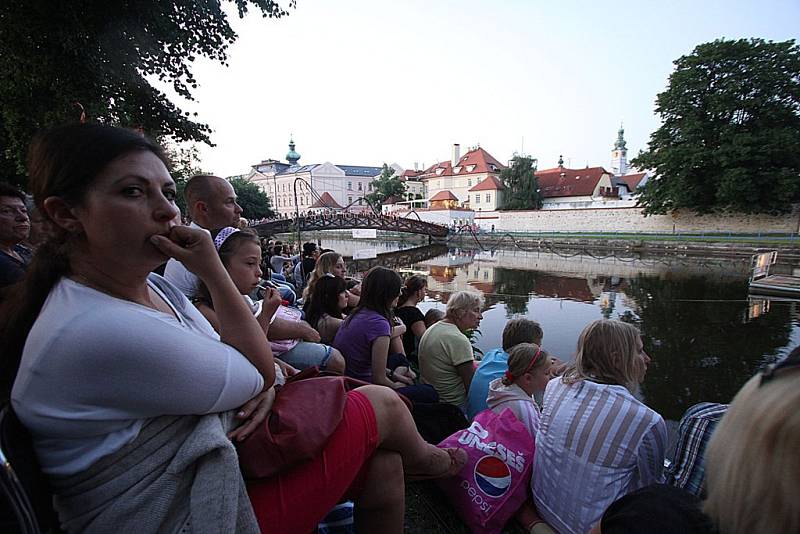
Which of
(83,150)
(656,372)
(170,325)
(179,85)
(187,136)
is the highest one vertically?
(179,85)

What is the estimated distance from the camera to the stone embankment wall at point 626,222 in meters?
23.7

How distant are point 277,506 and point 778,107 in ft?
108

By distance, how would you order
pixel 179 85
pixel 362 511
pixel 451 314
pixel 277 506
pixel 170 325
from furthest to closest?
pixel 179 85, pixel 451 314, pixel 362 511, pixel 277 506, pixel 170 325

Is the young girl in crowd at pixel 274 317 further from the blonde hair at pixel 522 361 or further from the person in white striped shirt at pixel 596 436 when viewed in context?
the person in white striped shirt at pixel 596 436

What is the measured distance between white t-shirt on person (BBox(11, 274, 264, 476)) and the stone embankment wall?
31845 mm

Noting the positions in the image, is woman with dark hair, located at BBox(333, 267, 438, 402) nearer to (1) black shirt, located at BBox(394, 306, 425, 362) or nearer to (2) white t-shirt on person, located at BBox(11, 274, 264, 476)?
(1) black shirt, located at BBox(394, 306, 425, 362)

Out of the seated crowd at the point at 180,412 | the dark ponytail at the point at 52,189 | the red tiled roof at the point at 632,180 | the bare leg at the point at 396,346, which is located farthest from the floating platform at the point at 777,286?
the red tiled roof at the point at 632,180

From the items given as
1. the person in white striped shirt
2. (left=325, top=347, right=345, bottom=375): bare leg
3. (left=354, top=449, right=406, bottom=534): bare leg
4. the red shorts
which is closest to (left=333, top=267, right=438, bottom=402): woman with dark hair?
(left=325, top=347, right=345, bottom=375): bare leg

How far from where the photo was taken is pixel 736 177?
22.1 m

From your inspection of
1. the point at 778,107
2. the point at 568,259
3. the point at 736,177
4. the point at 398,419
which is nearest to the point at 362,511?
the point at 398,419

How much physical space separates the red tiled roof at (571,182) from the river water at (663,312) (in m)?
26.6

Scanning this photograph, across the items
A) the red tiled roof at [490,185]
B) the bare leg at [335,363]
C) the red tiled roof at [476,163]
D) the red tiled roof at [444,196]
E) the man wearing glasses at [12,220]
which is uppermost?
the red tiled roof at [476,163]

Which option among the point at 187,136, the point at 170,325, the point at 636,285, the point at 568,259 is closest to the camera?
the point at 170,325

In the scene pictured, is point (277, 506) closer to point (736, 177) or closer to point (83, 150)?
→ point (83, 150)
